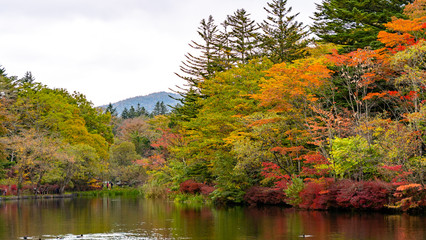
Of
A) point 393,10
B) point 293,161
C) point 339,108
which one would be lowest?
point 293,161

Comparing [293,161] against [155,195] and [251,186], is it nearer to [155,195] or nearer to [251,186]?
[251,186]

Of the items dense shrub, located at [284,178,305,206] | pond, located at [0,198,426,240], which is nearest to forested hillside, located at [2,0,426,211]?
dense shrub, located at [284,178,305,206]

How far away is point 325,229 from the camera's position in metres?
15.5

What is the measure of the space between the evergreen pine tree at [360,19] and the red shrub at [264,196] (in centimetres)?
999

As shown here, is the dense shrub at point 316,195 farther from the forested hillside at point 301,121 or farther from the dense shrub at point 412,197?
the dense shrub at point 412,197

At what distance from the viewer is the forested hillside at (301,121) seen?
71.6 ft

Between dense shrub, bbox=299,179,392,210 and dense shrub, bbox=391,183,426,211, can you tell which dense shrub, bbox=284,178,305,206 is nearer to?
dense shrub, bbox=299,179,392,210

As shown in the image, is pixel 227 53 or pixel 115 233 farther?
pixel 227 53

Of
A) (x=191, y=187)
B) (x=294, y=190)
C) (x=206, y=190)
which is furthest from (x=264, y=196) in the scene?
(x=191, y=187)

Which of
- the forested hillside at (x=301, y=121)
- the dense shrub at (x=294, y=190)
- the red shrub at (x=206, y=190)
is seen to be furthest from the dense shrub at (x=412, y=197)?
the red shrub at (x=206, y=190)

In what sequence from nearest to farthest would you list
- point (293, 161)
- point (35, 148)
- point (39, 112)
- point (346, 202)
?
point (346, 202) < point (293, 161) < point (35, 148) < point (39, 112)

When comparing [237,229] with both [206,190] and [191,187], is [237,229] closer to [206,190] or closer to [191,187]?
[206,190]

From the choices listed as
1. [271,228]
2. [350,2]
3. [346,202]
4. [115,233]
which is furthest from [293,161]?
[115,233]

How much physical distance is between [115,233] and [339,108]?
16.5m
